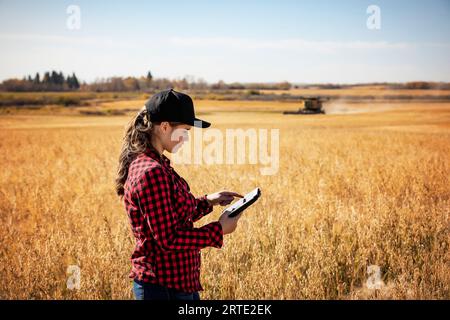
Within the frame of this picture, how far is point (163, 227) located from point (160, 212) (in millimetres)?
71

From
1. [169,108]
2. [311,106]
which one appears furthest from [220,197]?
[311,106]

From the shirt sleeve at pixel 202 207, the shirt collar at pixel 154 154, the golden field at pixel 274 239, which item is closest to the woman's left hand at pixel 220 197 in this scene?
the shirt sleeve at pixel 202 207

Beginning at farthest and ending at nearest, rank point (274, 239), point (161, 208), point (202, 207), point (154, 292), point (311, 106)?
1. point (311, 106)
2. point (274, 239)
3. point (202, 207)
4. point (154, 292)
5. point (161, 208)

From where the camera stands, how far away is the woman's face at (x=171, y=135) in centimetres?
210

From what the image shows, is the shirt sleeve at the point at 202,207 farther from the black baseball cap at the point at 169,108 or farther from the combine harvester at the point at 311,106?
the combine harvester at the point at 311,106

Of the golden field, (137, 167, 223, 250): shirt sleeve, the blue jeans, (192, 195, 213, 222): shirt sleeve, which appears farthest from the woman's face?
the golden field

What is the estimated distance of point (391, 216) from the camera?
5.03m

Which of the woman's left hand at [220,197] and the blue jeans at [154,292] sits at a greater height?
the woman's left hand at [220,197]

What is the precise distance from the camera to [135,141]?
2.10 meters

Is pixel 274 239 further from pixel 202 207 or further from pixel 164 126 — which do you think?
pixel 164 126
